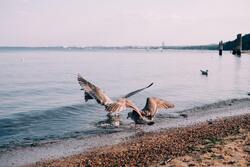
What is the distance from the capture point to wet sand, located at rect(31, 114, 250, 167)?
12.7 m

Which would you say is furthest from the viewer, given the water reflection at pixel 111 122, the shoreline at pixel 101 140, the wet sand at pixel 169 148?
the water reflection at pixel 111 122

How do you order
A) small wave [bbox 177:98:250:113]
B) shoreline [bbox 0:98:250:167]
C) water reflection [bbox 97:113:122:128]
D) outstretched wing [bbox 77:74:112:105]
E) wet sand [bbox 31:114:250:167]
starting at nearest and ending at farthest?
1. wet sand [bbox 31:114:250:167]
2. shoreline [bbox 0:98:250:167]
3. outstretched wing [bbox 77:74:112:105]
4. water reflection [bbox 97:113:122:128]
5. small wave [bbox 177:98:250:113]

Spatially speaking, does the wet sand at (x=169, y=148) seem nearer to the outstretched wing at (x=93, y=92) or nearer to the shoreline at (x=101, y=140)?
the shoreline at (x=101, y=140)

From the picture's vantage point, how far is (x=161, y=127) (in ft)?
66.4

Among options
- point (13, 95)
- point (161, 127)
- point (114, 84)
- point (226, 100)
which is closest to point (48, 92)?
point (13, 95)

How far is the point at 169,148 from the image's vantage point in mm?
14508

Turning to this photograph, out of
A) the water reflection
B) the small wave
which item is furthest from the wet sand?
the small wave

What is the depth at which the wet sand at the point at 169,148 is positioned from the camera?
1266cm

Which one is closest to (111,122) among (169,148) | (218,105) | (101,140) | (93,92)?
(93,92)

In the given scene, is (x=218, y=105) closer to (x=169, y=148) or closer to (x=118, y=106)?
(x=118, y=106)

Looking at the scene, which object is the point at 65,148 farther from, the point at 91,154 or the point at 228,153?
the point at 228,153

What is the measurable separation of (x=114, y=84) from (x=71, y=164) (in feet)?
101

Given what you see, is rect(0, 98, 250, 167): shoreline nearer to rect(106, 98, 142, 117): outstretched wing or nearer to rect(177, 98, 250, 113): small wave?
rect(177, 98, 250, 113): small wave

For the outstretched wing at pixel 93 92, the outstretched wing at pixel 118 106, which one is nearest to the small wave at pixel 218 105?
the outstretched wing at pixel 93 92
